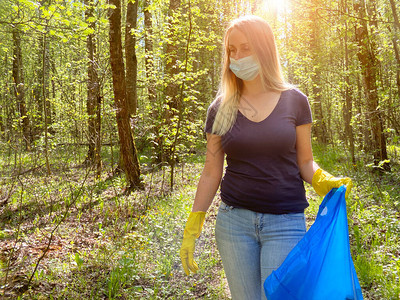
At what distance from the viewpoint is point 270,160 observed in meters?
1.82

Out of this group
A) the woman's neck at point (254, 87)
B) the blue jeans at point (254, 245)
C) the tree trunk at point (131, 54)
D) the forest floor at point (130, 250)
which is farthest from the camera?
the tree trunk at point (131, 54)

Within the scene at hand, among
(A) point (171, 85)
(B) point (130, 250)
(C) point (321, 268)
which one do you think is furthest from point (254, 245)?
(A) point (171, 85)

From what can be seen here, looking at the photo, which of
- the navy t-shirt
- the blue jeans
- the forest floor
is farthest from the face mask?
the forest floor

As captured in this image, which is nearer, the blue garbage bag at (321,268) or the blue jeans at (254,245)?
the blue garbage bag at (321,268)

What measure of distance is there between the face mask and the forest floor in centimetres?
231

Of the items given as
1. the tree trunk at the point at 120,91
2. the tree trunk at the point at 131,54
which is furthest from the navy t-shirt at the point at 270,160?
the tree trunk at the point at 131,54

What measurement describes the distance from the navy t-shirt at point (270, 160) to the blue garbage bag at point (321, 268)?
230 mm

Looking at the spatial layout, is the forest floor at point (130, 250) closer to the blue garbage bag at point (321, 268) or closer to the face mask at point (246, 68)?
the blue garbage bag at point (321, 268)

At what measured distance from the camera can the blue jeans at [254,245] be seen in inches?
67.4

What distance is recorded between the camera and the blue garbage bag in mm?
1442

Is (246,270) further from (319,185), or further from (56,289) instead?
(56,289)

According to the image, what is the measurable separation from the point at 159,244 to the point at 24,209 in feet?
11.8

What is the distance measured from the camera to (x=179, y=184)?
8633 millimetres

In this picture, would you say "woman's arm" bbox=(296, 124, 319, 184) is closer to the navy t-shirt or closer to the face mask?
the navy t-shirt
